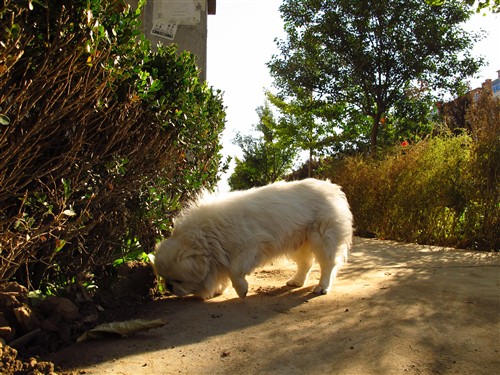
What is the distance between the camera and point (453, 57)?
1892 centimetres

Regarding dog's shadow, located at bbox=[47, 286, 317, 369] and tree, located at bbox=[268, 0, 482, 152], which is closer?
dog's shadow, located at bbox=[47, 286, 317, 369]

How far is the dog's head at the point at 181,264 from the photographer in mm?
4523

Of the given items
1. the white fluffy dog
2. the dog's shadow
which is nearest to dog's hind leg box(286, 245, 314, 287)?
the white fluffy dog

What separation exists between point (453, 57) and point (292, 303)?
57.5ft

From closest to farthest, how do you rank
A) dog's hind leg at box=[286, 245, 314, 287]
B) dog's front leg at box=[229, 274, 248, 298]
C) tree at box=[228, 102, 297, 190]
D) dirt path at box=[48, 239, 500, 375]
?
dirt path at box=[48, 239, 500, 375] → dog's front leg at box=[229, 274, 248, 298] → dog's hind leg at box=[286, 245, 314, 287] → tree at box=[228, 102, 297, 190]

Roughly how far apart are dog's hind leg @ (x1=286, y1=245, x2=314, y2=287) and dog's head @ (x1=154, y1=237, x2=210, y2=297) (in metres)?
1.23

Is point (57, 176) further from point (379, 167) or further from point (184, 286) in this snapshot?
point (379, 167)

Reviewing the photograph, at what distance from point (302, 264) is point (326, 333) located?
6.00 ft

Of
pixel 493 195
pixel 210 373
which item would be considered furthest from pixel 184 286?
pixel 493 195

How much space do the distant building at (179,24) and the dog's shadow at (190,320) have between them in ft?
13.5

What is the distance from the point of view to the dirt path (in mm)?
3041

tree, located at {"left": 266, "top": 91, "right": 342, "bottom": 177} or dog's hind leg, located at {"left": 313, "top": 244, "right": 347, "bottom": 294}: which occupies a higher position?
tree, located at {"left": 266, "top": 91, "right": 342, "bottom": 177}

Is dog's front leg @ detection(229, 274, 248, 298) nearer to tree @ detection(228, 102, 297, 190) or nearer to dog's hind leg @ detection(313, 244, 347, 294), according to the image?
dog's hind leg @ detection(313, 244, 347, 294)

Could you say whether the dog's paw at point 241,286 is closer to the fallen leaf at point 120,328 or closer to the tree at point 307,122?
the fallen leaf at point 120,328
